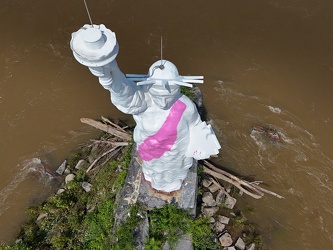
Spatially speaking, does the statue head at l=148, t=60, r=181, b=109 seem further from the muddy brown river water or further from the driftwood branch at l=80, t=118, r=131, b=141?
the muddy brown river water

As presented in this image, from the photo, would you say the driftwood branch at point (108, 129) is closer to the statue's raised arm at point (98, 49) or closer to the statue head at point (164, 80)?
the statue head at point (164, 80)

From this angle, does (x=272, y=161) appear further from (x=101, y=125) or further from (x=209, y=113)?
(x=101, y=125)

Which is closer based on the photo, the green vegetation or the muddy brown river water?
the green vegetation

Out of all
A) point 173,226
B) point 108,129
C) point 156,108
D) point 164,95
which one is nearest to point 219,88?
point 108,129

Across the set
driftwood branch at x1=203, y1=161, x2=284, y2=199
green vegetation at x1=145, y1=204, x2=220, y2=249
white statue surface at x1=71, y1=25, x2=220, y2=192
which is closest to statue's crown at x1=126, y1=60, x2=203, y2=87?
white statue surface at x1=71, y1=25, x2=220, y2=192

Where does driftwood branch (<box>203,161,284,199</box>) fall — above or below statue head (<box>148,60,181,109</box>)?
below

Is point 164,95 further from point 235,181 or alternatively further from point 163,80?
point 235,181

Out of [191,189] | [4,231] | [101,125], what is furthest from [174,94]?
[4,231]

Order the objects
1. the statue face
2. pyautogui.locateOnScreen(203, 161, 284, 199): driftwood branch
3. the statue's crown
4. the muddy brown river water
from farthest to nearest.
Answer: the muddy brown river water
pyautogui.locateOnScreen(203, 161, 284, 199): driftwood branch
the statue face
the statue's crown

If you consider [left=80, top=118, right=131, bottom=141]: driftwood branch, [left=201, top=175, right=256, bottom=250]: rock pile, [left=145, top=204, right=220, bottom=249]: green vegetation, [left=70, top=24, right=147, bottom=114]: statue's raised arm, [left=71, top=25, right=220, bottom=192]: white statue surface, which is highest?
[left=70, top=24, right=147, bottom=114]: statue's raised arm
